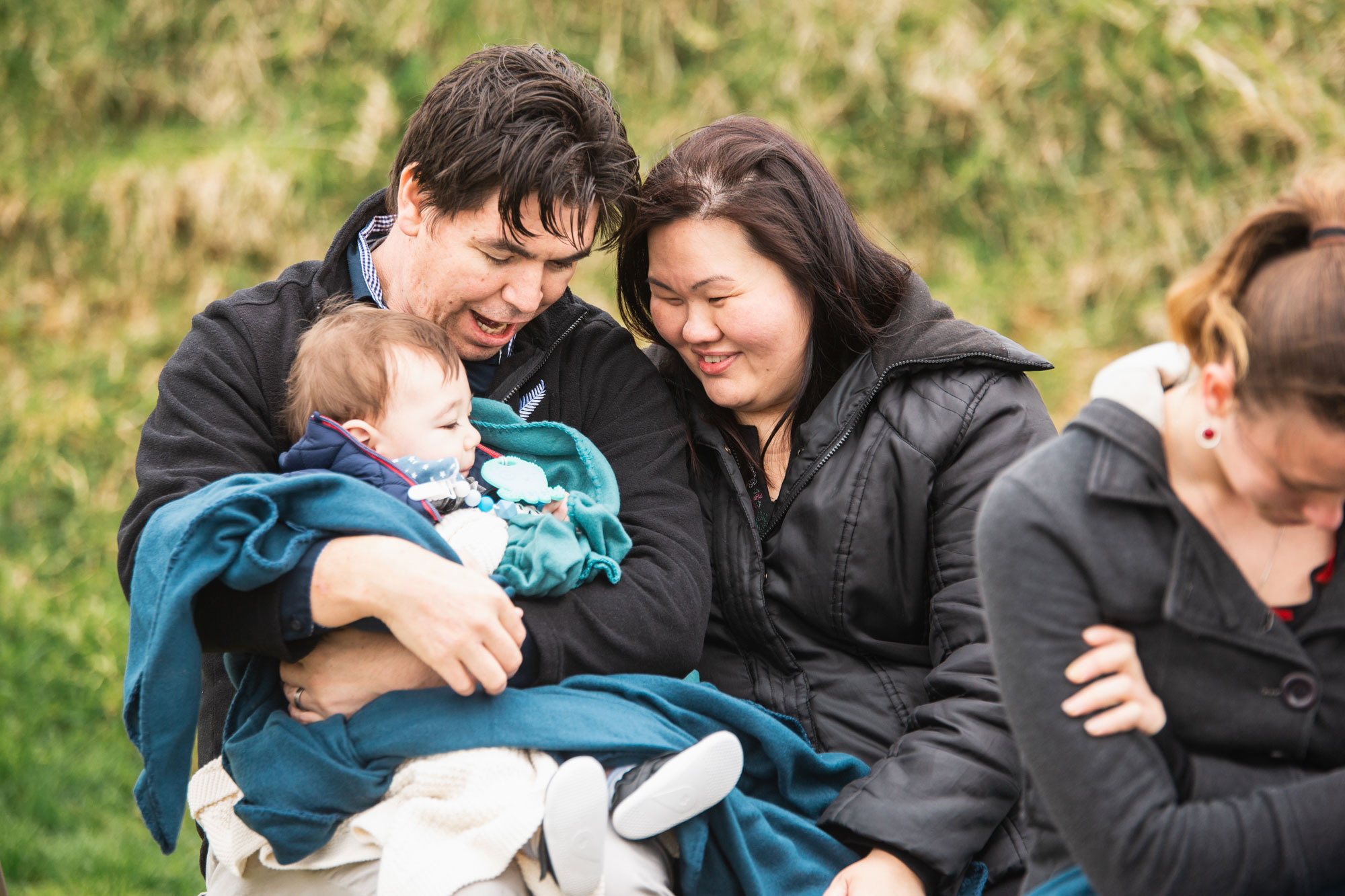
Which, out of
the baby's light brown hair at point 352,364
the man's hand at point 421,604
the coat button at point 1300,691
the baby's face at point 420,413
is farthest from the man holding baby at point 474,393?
the coat button at point 1300,691

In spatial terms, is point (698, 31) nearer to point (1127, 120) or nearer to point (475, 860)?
point (1127, 120)

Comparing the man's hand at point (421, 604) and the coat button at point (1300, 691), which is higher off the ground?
the coat button at point (1300, 691)

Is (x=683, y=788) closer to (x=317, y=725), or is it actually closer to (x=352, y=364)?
(x=317, y=725)

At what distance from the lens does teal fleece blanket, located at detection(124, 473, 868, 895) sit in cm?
188

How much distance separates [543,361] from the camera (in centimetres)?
250

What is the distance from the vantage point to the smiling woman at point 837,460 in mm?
2174

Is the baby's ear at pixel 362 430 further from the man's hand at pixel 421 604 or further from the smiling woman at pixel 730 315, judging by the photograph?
the smiling woman at pixel 730 315

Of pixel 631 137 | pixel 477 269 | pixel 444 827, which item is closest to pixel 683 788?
pixel 444 827

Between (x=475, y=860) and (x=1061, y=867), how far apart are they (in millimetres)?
877

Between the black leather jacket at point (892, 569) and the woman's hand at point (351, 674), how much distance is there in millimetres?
695

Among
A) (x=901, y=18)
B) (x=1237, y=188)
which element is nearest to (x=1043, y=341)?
(x=1237, y=188)

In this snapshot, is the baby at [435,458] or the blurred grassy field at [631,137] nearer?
the baby at [435,458]

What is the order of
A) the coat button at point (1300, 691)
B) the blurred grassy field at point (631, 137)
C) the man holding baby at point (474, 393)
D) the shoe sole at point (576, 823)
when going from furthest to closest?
the blurred grassy field at point (631, 137), the man holding baby at point (474, 393), the shoe sole at point (576, 823), the coat button at point (1300, 691)

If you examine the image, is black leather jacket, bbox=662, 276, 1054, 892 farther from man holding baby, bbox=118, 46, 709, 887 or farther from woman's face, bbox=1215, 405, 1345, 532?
woman's face, bbox=1215, 405, 1345, 532
